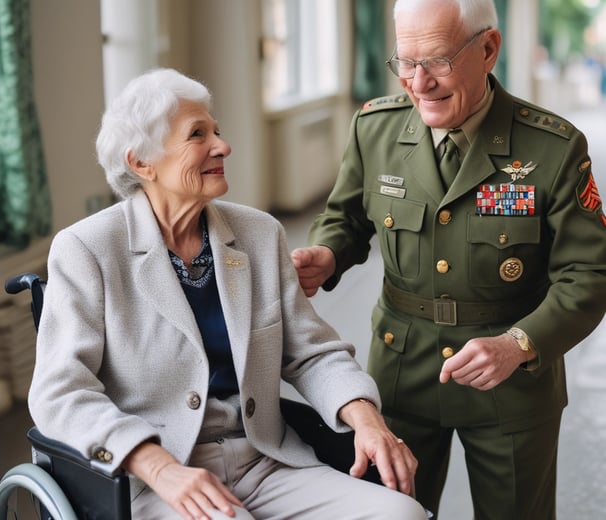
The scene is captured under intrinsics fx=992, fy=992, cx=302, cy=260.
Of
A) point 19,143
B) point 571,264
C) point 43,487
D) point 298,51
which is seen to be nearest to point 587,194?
point 571,264

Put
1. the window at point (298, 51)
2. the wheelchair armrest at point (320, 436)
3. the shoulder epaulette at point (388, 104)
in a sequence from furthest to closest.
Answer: the window at point (298, 51)
the shoulder epaulette at point (388, 104)
the wheelchair armrest at point (320, 436)

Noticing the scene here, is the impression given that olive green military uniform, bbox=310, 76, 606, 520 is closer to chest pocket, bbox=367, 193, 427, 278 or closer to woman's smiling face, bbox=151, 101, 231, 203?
chest pocket, bbox=367, 193, 427, 278

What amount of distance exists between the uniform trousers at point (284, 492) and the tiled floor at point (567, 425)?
1.32 meters

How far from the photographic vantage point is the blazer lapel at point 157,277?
6.39 feet

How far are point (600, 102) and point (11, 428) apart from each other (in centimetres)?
1997

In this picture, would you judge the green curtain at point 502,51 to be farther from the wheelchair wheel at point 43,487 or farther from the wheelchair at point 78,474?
the wheelchair wheel at point 43,487

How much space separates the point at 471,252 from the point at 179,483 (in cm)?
80

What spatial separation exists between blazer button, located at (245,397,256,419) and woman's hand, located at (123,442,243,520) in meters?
0.23

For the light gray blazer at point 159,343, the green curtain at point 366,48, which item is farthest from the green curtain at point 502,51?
the light gray blazer at point 159,343

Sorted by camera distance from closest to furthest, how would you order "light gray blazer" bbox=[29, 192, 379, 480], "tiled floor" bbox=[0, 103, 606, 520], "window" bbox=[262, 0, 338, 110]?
"light gray blazer" bbox=[29, 192, 379, 480] < "tiled floor" bbox=[0, 103, 606, 520] < "window" bbox=[262, 0, 338, 110]

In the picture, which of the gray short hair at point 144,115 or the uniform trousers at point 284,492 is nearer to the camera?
the uniform trousers at point 284,492

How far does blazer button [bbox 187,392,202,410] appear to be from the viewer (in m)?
1.95

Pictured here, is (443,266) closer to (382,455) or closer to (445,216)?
(445,216)

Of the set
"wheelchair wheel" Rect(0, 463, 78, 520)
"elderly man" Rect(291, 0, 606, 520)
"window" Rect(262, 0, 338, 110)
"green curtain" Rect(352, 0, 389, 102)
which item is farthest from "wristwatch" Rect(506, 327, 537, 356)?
"green curtain" Rect(352, 0, 389, 102)
